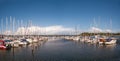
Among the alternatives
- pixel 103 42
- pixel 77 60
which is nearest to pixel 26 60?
pixel 77 60

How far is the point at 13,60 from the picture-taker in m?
41.4

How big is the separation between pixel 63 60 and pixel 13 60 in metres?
11.7

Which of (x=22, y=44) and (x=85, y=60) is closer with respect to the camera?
(x=85, y=60)

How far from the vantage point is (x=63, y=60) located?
40.3 metres

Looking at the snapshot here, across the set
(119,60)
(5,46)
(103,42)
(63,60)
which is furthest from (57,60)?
(103,42)

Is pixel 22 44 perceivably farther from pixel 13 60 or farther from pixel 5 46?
pixel 13 60

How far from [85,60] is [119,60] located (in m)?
7.47

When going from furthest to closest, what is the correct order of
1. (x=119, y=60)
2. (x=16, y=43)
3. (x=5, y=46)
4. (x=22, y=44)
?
(x=22, y=44)
(x=16, y=43)
(x=5, y=46)
(x=119, y=60)

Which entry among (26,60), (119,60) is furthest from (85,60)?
(26,60)

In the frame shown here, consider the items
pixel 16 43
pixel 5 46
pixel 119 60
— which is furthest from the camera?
pixel 16 43

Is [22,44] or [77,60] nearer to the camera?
[77,60]

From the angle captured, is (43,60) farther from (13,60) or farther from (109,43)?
(109,43)

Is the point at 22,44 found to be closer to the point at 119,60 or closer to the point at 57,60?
the point at 57,60

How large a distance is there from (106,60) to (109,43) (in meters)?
42.8
